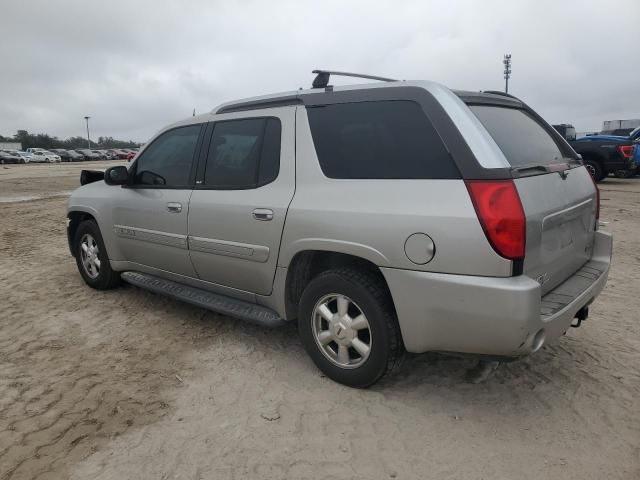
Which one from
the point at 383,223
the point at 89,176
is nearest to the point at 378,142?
the point at 383,223

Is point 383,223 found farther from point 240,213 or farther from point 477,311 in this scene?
point 240,213

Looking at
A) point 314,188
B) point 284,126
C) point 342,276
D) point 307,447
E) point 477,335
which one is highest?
point 284,126

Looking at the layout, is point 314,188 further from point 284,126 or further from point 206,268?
point 206,268

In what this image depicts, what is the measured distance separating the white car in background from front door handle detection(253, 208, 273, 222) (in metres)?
55.6

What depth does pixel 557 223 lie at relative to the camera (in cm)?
272

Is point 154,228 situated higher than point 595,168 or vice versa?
point 595,168

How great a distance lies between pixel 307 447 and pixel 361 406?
1.57 ft

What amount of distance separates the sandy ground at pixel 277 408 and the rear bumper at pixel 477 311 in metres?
0.50

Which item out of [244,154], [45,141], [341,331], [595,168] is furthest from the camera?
[45,141]

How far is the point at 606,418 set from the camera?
2.74m

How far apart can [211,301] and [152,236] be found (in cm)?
91

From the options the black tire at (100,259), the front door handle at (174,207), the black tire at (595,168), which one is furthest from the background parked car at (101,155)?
the front door handle at (174,207)

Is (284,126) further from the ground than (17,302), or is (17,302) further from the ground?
(284,126)

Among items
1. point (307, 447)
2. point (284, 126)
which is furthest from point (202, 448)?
point (284, 126)
